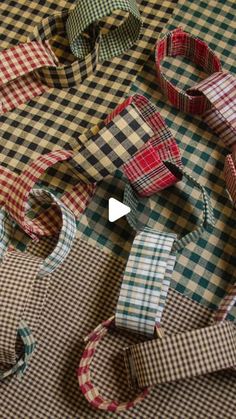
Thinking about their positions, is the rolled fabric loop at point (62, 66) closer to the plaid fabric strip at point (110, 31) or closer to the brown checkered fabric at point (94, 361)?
the plaid fabric strip at point (110, 31)

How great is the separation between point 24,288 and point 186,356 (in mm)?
307

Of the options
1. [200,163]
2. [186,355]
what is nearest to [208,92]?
[200,163]

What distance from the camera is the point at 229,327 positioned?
0.91 meters

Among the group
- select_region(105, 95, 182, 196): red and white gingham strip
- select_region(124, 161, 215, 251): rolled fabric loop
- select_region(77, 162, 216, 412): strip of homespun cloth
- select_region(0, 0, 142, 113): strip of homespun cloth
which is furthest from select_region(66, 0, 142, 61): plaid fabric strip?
select_region(77, 162, 216, 412): strip of homespun cloth

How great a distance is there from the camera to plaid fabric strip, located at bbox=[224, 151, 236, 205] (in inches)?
41.0

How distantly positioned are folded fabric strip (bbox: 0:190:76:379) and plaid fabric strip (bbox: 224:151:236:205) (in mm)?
321

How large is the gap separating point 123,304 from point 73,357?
5.4 inches

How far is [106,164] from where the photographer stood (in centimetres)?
103

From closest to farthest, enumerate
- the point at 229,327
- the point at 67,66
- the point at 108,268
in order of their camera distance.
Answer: the point at 229,327, the point at 108,268, the point at 67,66

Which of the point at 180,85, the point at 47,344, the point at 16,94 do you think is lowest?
the point at 47,344

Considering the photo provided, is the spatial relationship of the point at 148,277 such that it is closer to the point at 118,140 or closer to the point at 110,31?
the point at 118,140

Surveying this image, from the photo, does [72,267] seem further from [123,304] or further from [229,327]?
[229,327]

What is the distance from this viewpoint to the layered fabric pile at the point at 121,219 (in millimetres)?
929

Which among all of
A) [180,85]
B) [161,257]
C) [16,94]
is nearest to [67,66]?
[16,94]
